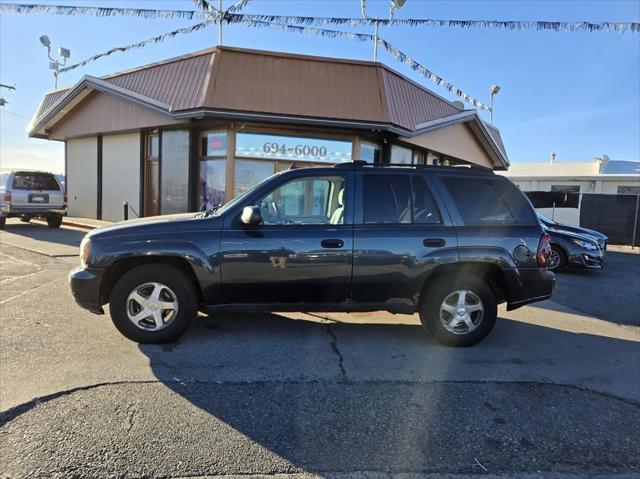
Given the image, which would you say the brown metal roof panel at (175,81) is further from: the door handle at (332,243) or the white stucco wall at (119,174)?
the door handle at (332,243)

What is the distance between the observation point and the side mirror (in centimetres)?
440

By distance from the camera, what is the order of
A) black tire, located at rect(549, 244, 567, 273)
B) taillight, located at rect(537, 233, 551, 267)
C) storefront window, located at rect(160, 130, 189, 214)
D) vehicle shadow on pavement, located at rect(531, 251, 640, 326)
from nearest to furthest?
1. taillight, located at rect(537, 233, 551, 267)
2. vehicle shadow on pavement, located at rect(531, 251, 640, 326)
3. black tire, located at rect(549, 244, 567, 273)
4. storefront window, located at rect(160, 130, 189, 214)

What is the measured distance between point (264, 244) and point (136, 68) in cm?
1263

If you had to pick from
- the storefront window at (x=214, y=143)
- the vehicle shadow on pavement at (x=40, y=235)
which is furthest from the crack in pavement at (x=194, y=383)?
the storefront window at (x=214, y=143)

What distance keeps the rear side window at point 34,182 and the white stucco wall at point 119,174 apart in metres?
2.05

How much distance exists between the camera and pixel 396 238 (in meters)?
4.70

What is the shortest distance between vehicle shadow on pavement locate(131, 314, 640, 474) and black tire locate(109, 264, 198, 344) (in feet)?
0.51

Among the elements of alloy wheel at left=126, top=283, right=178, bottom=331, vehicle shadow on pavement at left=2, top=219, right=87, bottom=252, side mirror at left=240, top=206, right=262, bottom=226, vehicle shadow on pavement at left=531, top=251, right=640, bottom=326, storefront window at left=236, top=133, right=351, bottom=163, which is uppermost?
storefront window at left=236, top=133, right=351, bottom=163

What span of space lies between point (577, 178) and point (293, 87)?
2103cm

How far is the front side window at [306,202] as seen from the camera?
187 inches

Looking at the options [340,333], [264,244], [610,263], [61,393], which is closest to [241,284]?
[264,244]

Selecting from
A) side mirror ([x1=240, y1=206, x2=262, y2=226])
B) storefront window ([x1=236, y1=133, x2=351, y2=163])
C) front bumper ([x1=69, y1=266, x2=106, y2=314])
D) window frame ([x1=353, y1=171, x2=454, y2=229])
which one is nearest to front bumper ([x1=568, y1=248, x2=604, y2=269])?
storefront window ([x1=236, y1=133, x2=351, y2=163])

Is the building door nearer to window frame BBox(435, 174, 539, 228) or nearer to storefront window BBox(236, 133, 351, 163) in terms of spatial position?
storefront window BBox(236, 133, 351, 163)

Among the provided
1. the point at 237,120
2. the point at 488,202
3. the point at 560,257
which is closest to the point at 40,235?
the point at 237,120
